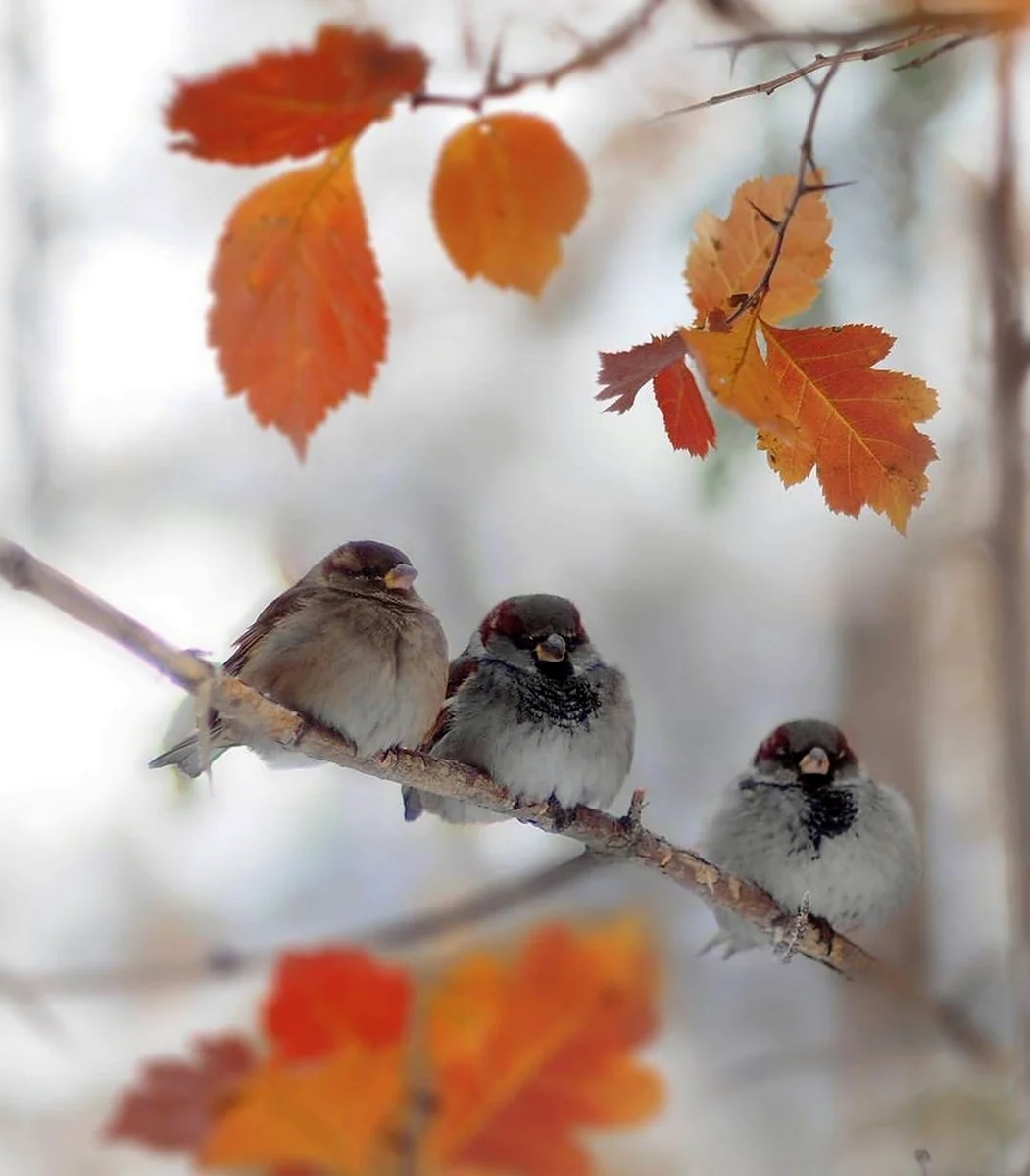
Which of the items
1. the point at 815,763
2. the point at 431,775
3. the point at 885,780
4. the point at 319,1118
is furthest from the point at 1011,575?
the point at 885,780

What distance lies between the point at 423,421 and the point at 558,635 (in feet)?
12.3

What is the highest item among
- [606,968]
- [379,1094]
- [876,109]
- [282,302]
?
[876,109]

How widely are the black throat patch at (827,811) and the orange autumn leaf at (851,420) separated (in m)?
1.32

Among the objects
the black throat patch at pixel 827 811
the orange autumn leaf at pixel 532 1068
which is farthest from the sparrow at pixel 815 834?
the orange autumn leaf at pixel 532 1068

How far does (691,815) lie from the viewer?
534 cm

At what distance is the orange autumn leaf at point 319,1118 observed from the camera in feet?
4.05

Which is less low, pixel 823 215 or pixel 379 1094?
pixel 823 215

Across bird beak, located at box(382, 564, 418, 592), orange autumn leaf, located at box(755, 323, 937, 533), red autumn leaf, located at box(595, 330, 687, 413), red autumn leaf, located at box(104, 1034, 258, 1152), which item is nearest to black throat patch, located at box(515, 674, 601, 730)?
bird beak, located at box(382, 564, 418, 592)

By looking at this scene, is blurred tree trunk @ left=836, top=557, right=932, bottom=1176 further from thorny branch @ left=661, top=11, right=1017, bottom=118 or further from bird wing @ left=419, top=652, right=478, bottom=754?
thorny branch @ left=661, top=11, right=1017, bottom=118

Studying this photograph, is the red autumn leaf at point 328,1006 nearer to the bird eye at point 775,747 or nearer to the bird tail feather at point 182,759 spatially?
the bird tail feather at point 182,759

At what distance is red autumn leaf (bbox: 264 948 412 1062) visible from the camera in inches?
52.9

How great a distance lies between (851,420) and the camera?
118 cm

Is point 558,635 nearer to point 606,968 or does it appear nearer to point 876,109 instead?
point 606,968

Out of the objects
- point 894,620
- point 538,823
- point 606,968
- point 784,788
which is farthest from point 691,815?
point 538,823
